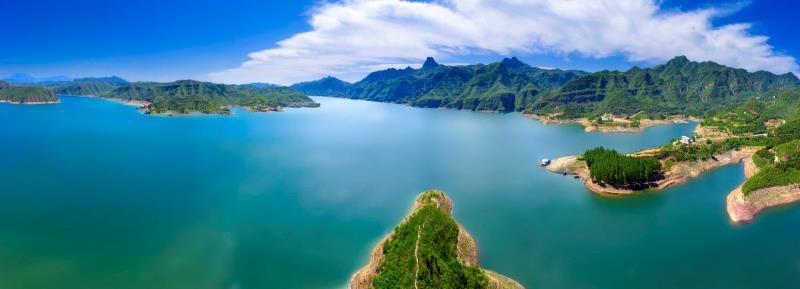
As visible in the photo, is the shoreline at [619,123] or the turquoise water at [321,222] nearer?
the turquoise water at [321,222]

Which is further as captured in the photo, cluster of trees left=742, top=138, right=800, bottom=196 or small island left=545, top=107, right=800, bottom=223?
cluster of trees left=742, top=138, right=800, bottom=196

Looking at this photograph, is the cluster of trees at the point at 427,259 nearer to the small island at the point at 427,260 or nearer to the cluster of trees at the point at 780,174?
the small island at the point at 427,260

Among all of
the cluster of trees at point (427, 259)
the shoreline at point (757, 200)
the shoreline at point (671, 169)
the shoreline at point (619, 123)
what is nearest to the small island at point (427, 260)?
the cluster of trees at point (427, 259)

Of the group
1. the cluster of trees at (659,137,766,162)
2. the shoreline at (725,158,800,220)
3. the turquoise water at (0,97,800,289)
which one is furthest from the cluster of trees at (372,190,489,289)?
the cluster of trees at (659,137,766,162)

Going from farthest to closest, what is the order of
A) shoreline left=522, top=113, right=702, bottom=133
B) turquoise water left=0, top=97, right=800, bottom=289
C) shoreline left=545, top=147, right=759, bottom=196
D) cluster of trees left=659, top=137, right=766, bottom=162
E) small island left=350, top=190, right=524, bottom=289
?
shoreline left=522, top=113, right=702, bottom=133 → cluster of trees left=659, top=137, right=766, bottom=162 → shoreline left=545, top=147, right=759, bottom=196 → turquoise water left=0, top=97, right=800, bottom=289 → small island left=350, top=190, right=524, bottom=289

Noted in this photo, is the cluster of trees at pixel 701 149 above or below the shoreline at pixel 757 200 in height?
above

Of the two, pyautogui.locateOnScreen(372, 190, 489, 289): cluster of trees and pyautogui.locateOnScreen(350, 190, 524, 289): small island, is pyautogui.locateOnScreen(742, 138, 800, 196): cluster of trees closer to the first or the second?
pyautogui.locateOnScreen(350, 190, 524, 289): small island

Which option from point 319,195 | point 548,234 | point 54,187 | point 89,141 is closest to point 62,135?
point 89,141
